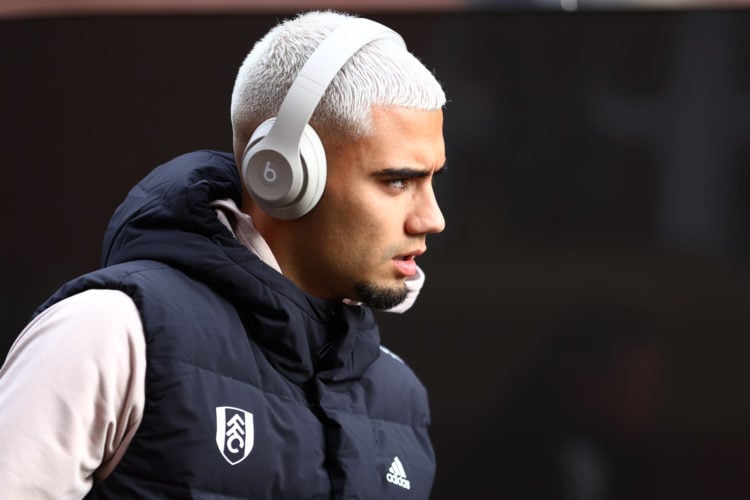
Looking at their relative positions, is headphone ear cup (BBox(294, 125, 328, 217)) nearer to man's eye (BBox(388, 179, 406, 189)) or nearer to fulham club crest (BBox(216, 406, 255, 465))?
man's eye (BBox(388, 179, 406, 189))

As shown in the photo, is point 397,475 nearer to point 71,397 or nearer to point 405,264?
point 405,264

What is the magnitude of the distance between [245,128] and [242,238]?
0.16 metres

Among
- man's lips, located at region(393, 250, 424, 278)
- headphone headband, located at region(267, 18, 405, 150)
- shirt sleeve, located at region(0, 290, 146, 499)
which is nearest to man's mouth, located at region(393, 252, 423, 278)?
man's lips, located at region(393, 250, 424, 278)

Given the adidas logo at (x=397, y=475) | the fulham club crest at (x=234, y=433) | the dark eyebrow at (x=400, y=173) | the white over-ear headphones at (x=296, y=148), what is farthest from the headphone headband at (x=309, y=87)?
the adidas logo at (x=397, y=475)

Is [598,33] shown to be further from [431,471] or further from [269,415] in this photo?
[269,415]

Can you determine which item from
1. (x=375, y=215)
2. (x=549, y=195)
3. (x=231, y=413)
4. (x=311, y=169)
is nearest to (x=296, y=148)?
(x=311, y=169)

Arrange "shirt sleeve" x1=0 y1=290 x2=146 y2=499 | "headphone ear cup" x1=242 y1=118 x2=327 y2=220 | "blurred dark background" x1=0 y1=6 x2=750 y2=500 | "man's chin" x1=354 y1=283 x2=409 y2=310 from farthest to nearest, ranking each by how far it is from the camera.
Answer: "blurred dark background" x1=0 y1=6 x2=750 y2=500
"man's chin" x1=354 y1=283 x2=409 y2=310
"headphone ear cup" x1=242 y1=118 x2=327 y2=220
"shirt sleeve" x1=0 y1=290 x2=146 y2=499

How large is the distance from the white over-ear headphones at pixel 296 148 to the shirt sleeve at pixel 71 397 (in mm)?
269

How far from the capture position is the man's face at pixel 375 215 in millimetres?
1761

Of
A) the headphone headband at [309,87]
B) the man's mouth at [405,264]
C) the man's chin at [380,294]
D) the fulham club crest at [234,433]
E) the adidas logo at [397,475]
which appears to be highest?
the headphone headband at [309,87]

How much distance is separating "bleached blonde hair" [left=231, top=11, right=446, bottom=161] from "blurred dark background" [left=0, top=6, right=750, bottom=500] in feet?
4.82

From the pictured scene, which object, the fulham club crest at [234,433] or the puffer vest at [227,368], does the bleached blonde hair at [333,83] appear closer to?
the puffer vest at [227,368]

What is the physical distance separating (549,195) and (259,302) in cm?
170

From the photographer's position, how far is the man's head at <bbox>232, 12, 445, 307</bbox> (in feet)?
5.76
